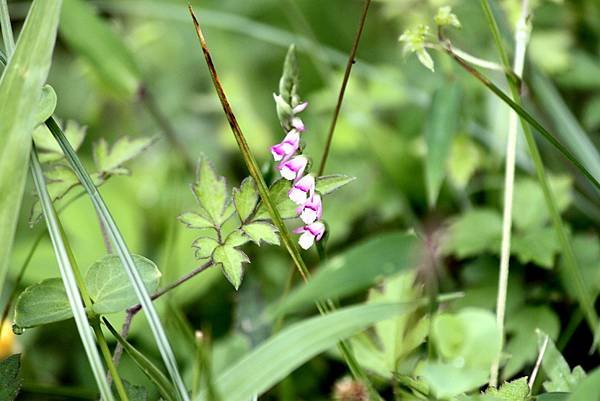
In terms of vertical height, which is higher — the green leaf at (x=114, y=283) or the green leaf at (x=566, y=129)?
the green leaf at (x=566, y=129)

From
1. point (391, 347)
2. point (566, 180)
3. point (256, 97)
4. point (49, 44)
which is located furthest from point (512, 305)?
point (256, 97)

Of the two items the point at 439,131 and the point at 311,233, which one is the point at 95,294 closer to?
the point at 311,233

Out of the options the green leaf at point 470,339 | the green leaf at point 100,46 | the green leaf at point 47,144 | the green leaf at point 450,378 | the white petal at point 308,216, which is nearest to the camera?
the green leaf at point 450,378

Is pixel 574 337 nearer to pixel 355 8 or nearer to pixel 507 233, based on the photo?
pixel 507 233

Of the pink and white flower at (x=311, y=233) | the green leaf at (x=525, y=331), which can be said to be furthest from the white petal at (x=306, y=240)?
the green leaf at (x=525, y=331)

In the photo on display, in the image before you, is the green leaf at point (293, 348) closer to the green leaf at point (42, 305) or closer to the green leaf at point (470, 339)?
the green leaf at point (470, 339)

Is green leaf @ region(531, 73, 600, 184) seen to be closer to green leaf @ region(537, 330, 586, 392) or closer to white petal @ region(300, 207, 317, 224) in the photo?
green leaf @ region(537, 330, 586, 392)

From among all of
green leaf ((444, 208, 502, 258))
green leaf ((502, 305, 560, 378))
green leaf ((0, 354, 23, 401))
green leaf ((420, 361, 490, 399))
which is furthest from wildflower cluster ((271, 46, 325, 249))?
green leaf ((444, 208, 502, 258))
